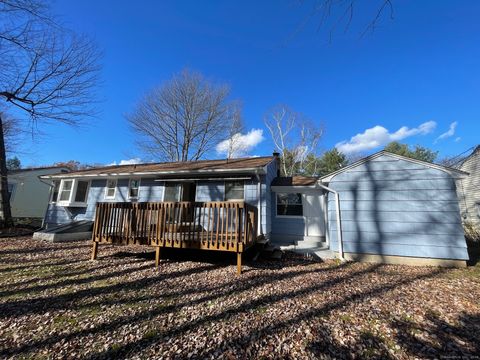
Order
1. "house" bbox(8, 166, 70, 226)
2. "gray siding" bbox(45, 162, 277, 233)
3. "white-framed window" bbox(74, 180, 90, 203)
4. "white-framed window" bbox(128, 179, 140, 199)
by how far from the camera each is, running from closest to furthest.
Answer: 1. "gray siding" bbox(45, 162, 277, 233)
2. "white-framed window" bbox(128, 179, 140, 199)
3. "white-framed window" bbox(74, 180, 90, 203)
4. "house" bbox(8, 166, 70, 226)

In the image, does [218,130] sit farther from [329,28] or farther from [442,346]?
[442,346]

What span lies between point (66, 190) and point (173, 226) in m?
10.1

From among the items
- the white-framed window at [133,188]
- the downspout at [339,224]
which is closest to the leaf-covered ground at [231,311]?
the downspout at [339,224]

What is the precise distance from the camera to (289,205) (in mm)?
10883

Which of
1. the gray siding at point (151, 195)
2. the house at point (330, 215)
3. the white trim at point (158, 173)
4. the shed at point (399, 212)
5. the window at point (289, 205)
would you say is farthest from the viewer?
the window at point (289, 205)

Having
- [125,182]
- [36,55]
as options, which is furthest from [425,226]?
[36,55]

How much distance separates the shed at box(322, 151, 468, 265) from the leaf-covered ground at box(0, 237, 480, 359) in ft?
2.83

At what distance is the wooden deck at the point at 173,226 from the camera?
6.13 m

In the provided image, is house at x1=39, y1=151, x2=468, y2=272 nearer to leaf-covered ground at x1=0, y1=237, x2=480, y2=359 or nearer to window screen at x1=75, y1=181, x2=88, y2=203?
leaf-covered ground at x1=0, y1=237, x2=480, y2=359

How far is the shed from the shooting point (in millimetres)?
7031

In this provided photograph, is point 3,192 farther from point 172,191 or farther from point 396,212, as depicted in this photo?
point 396,212

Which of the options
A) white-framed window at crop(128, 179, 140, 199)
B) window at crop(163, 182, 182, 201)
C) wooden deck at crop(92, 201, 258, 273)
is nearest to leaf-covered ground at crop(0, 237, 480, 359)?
wooden deck at crop(92, 201, 258, 273)

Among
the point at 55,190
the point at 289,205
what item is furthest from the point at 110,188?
the point at 289,205

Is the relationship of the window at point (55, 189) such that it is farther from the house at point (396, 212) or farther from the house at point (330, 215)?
the house at point (396, 212)
